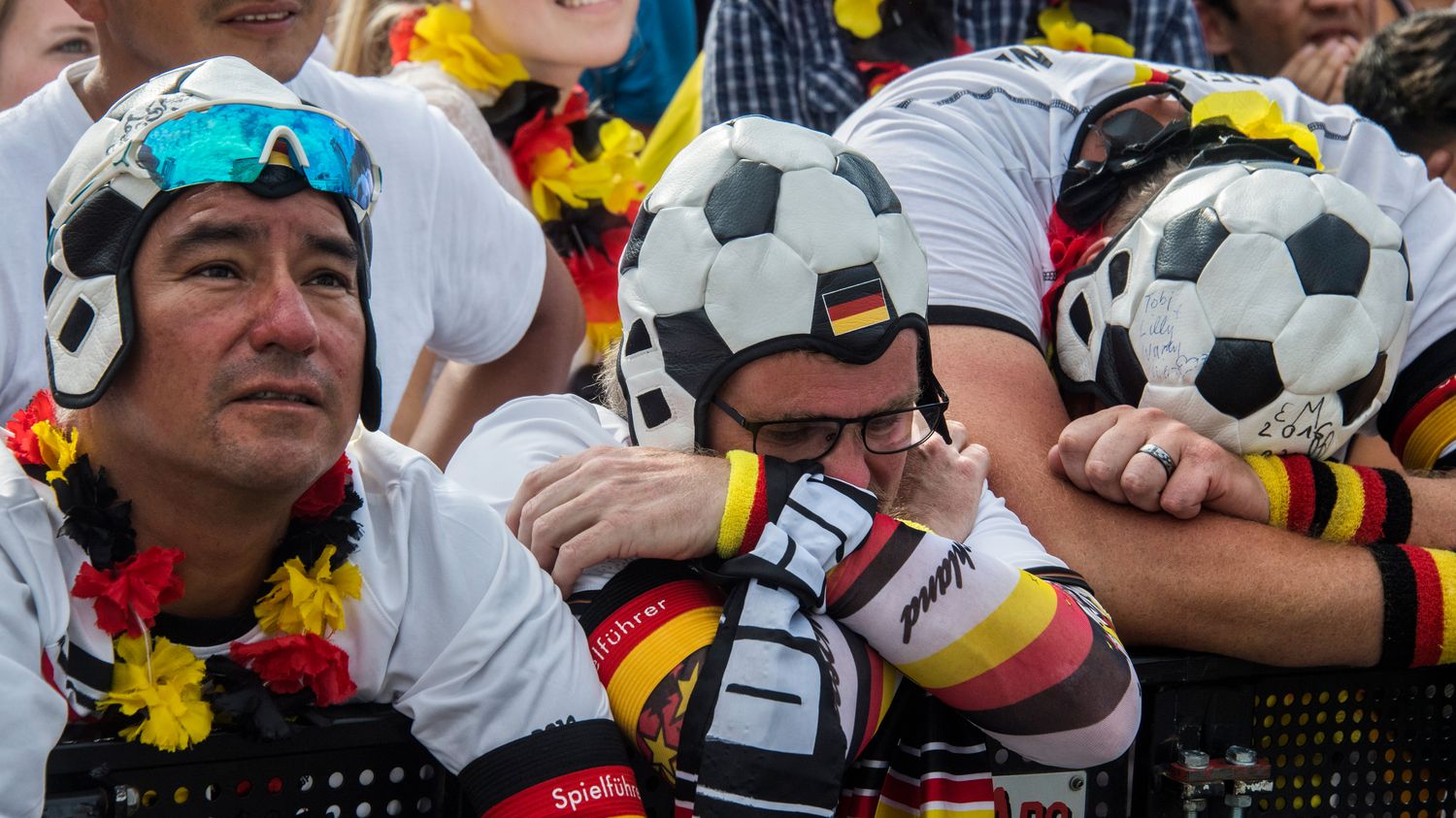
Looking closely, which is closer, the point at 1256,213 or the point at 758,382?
the point at 758,382

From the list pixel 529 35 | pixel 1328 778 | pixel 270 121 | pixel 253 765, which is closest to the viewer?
pixel 253 765

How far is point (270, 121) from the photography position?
1.90 metres

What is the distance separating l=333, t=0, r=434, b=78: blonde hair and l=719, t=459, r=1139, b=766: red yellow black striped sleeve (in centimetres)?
276

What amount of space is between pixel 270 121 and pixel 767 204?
666 mm

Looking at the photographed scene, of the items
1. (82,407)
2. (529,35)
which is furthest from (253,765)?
(529,35)

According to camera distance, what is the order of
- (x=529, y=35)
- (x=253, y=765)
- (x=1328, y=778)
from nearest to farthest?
(x=253, y=765)
(x=1328, y=778)
(x=529, y=35)

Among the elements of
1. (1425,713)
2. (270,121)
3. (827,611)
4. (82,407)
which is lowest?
(1425,713)

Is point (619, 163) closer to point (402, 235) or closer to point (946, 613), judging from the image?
point (402, 235)

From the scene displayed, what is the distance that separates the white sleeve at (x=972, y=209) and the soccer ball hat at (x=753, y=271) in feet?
1.87

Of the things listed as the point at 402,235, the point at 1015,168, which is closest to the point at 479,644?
the point at 402,235

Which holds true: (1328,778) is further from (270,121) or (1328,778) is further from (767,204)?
(270,121)

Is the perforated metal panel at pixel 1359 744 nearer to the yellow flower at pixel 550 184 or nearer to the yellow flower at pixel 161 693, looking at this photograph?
the yellow flower at pixel 161 693

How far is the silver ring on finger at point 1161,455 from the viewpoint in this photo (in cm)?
247

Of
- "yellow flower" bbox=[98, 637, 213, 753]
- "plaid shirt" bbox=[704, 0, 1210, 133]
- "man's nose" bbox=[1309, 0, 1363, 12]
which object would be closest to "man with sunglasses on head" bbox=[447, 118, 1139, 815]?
"yellow flower" bbox=[98, 637, 213, 753]
